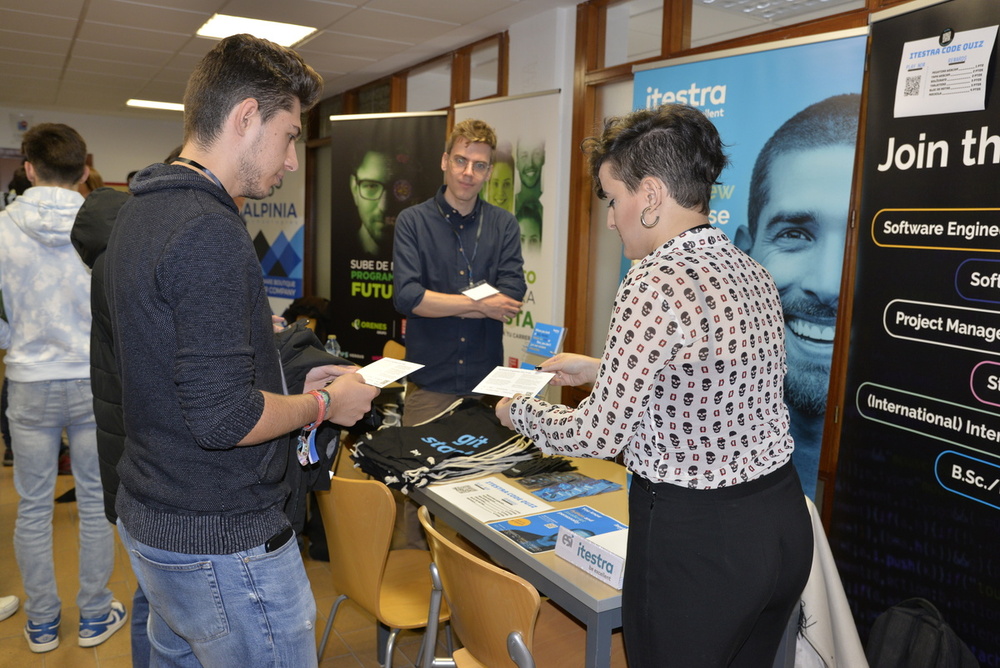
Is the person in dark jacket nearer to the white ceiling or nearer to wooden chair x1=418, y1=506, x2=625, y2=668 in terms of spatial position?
wooden chair x1=418, y1=506, x2=625, y2=668

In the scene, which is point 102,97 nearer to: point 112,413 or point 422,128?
point 422,128

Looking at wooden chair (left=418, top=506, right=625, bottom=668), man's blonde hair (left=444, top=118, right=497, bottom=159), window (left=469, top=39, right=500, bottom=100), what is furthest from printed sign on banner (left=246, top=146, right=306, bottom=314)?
wooden chair (left=418, top=506, right=625, bottom=668)

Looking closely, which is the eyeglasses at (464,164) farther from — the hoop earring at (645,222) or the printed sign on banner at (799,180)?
the hoop earring at (645,222)

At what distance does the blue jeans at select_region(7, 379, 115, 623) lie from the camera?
2686mm

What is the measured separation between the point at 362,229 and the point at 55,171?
3.39m

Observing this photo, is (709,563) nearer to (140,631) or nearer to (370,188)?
(140,631)

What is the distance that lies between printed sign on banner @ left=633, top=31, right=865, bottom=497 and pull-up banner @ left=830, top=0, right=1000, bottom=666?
17 cm

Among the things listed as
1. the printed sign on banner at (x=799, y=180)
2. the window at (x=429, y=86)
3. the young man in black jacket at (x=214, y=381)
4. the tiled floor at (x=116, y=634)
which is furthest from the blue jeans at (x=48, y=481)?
the window at (x=429, y=86)

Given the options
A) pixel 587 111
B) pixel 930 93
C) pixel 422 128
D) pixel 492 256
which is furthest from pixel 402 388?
pixel 930 93

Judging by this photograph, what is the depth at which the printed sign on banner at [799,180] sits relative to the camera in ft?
9.20

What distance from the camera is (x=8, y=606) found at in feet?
10.3

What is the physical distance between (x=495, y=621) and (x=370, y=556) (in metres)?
0.58

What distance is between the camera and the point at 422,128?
544 cm

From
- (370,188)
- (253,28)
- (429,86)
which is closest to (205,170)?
(253,28)
